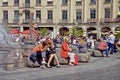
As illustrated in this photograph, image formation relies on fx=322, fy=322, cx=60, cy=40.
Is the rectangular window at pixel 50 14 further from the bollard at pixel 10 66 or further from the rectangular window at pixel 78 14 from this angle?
the bollard at pixel 10 66

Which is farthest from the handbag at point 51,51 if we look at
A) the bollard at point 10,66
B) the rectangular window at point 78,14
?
the rectangular window at point 78,14

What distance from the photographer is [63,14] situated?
6225cm

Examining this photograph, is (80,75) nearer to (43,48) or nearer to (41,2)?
(43,48)

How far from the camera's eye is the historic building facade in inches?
2302

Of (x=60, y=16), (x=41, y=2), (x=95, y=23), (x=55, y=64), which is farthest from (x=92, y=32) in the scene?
(x=55, y=64)

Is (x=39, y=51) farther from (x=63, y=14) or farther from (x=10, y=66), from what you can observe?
(x=63, y=14)

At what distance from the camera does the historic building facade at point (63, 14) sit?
58.5 metres

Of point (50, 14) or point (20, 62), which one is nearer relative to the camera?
point (20, 62)

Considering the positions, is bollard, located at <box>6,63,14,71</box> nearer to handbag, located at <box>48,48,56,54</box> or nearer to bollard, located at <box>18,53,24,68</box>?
bollard, located at <box>18,53,24,68</box>

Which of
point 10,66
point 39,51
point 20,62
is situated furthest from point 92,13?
point 10,66

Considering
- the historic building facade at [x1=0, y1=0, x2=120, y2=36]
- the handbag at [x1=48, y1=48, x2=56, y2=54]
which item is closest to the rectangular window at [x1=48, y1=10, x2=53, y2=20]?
the historic building facade at [x1=0, y1=0, x2=120, y2=36]

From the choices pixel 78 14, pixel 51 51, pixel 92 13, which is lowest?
pixel 51 51

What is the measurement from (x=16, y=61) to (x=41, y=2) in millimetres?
49339

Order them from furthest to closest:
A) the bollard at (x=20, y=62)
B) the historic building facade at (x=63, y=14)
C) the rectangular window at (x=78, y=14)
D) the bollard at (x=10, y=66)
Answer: the rectangular window at (x=78, y=14)
the historic building facade at (x=63, y=14)
the bollard at (x=20, y=62)
the bollard at (x=10, y=66)
